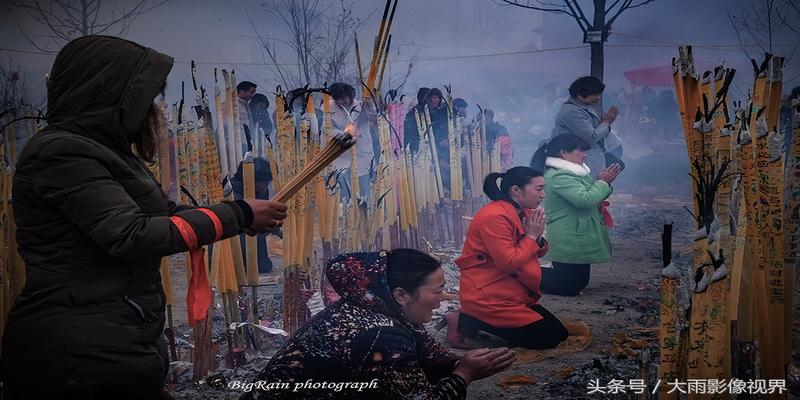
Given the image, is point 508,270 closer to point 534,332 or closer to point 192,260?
point 534,332

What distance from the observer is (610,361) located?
143 inches

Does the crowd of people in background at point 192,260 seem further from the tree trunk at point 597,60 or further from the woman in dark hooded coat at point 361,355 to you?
the tree trunk at point 597,60

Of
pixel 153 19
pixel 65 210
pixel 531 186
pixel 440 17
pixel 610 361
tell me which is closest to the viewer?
pixel 65 210

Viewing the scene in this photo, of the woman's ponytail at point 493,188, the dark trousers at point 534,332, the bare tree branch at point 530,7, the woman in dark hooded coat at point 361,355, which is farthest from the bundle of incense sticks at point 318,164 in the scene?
the bare tree branch at point 530,7

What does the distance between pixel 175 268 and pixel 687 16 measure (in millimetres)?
4558

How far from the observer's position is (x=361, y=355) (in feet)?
8.96

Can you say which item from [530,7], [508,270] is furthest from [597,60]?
[508,270]

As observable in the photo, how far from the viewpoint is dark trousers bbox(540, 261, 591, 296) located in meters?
4.73

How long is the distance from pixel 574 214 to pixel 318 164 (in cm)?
269

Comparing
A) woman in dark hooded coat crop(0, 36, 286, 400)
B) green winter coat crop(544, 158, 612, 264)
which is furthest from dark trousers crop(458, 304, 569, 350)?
woman in dark hooded coat crop(0, 36, 286, 400)

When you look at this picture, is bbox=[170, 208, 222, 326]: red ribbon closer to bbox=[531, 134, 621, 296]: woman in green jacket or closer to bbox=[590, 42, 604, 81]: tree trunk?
bbox=[531, 134, 621, 296]: woman in green jacket

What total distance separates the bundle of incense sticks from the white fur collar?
2466 mm

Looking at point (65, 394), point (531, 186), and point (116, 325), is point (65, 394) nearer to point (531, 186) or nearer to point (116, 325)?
point (116, 325)

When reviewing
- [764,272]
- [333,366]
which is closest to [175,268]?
[333,366]
